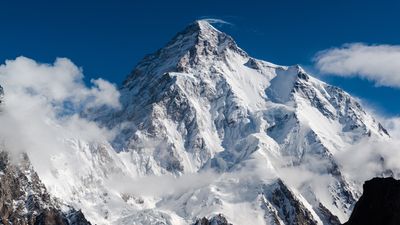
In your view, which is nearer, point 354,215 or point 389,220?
point 389,220

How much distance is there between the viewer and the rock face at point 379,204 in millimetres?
105688

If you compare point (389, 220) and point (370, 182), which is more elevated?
point (370, 182)

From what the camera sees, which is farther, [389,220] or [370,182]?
[370,182]

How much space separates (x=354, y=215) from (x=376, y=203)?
4990 millimetres

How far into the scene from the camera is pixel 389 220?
10475 cm

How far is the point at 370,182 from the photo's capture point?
114 metres

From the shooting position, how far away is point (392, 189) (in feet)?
358

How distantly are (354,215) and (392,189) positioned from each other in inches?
298

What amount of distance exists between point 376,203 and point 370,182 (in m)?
4.59

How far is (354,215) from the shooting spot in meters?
114

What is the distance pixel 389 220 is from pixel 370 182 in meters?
9.90

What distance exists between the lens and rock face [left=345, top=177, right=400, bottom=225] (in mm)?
105688

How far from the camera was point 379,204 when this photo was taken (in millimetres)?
109250
